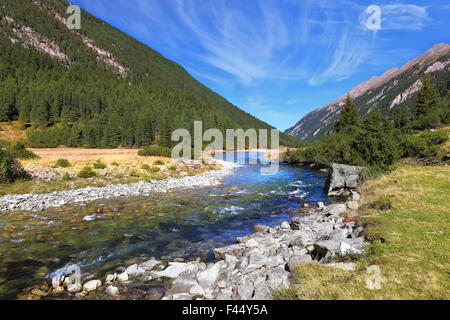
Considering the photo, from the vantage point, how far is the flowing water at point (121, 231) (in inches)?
313

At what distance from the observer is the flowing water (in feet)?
26.1

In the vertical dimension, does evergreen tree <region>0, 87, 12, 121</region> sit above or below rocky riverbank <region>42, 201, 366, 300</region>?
above

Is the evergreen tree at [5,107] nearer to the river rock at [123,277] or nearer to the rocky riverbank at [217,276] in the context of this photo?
the rocky riverbank at [217,276]

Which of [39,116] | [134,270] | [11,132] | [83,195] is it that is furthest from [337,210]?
[39,116]

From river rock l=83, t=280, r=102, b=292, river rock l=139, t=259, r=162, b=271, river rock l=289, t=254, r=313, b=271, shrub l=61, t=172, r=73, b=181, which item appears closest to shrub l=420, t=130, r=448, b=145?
river rock l=289, t=254, r=313, b=271

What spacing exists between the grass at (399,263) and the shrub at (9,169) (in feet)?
74.0

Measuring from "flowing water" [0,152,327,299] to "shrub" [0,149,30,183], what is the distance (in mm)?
6704

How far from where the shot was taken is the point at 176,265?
7695 mm

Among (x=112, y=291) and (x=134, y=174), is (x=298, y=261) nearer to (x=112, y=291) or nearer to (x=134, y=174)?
(x=112, y=291)

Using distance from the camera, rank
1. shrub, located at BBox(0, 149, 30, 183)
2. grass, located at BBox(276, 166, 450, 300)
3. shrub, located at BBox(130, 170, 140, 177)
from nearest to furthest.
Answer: grass, located at BBox(276, 166, 450, 300)
shrub, located at BBox(0, 149, 30, 183)
shrub, located at BBox(130, 170, 140, 177)

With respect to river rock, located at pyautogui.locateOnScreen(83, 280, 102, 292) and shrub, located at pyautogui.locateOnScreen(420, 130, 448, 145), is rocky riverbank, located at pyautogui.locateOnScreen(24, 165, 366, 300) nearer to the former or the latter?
river rock, located at pyautogui.locateOnScreen(83, 280, 102, 292)

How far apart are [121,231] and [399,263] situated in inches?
447

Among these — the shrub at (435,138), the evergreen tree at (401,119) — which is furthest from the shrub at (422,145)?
the evergreen tree at (401,119)

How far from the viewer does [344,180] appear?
21.4 m
